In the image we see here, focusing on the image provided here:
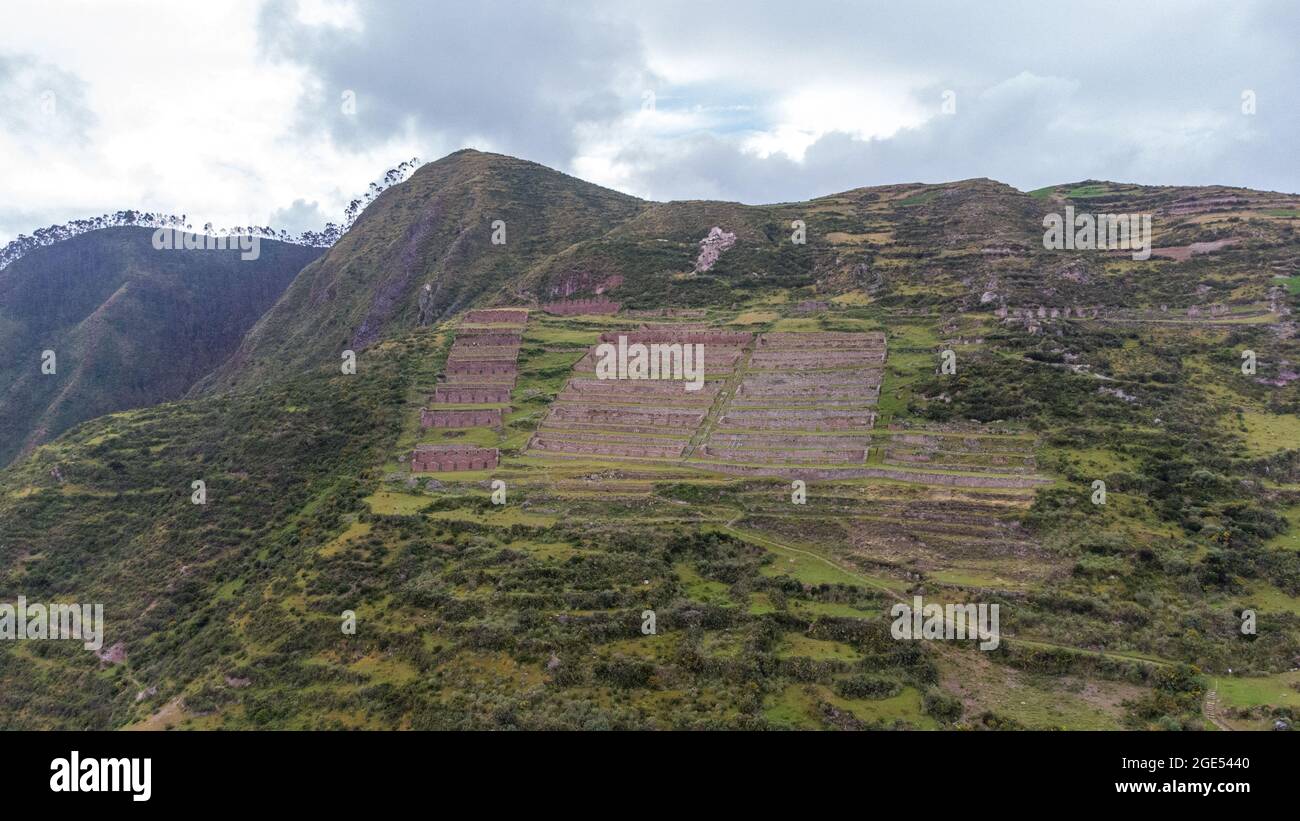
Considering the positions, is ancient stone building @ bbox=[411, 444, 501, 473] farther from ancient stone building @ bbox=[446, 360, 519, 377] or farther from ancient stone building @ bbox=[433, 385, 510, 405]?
ancient stone building @ bbox=[446, 360, 519, 377]

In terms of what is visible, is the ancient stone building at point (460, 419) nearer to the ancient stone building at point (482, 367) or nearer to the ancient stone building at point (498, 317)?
the ancient stone building at point (482, 367)

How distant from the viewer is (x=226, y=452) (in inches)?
1859

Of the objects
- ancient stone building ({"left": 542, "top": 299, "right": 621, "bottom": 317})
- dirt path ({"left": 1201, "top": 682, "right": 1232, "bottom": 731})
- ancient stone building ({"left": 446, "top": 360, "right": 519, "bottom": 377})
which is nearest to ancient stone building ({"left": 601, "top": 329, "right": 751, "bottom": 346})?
ancient stone building ({"left": 446, "top": 360, "right": 519, "bottom": 377})

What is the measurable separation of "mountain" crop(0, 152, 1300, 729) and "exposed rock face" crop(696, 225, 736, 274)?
1435 centimetres

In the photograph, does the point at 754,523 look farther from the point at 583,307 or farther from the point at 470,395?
the point at 583,307

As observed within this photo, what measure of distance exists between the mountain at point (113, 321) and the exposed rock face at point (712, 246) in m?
94.8

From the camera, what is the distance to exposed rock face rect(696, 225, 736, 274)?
81312 millimetres

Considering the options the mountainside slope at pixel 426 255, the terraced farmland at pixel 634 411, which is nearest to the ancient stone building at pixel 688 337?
the terraced farmland at pixel 634 411

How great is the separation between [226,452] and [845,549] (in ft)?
142

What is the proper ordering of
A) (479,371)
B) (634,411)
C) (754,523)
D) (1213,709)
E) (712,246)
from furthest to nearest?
(712,246)
(479,371)
(634,411)
(754,523)
(1213,709)

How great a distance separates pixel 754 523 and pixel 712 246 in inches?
2188

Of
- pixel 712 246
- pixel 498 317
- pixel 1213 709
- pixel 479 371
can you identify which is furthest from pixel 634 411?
pixel 712 246

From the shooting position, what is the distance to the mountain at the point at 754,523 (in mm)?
25578

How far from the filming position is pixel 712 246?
84562mm
